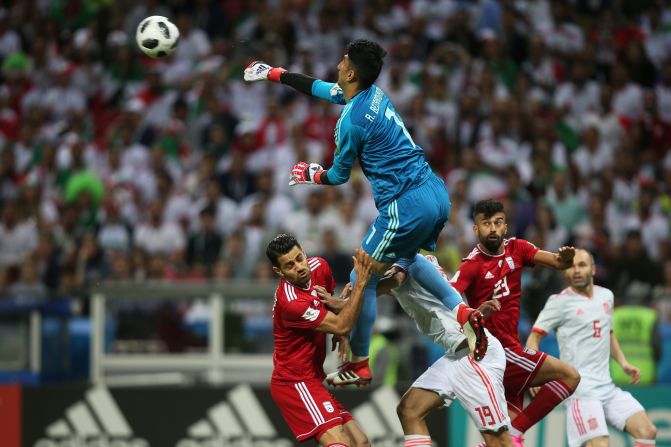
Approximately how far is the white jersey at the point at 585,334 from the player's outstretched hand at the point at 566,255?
50.5 inches

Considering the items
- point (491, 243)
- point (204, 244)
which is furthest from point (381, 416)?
point (491, 243)

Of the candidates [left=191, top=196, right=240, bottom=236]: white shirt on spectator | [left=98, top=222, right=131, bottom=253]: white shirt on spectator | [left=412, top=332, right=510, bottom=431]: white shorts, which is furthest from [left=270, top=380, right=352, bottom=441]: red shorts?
[left=98, top=222, right=131, bottom=253]: white shirt on spectator

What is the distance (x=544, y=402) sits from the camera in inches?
360

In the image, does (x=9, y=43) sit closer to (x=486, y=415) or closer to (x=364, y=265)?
(x=364, y=265)

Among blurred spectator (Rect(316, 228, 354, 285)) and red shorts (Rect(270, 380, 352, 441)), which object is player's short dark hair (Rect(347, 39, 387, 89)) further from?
blurred spectator (Rect(316, 228, 354, 285))

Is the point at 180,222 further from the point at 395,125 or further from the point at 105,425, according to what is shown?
the point at 395,125

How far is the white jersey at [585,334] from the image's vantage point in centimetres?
971

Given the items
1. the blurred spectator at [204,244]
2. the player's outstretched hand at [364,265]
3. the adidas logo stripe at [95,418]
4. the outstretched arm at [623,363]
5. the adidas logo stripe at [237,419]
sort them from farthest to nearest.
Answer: the blurred spectator at [204,244]
the adidas logo stripe at [95,418]
the adidas logo stripe at [237,419]
the outstretched arm at [623,363]
the player's outstretched hand at [364,265]

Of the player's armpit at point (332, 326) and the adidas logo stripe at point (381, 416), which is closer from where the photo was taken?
the player's armpit at point (332, 326)

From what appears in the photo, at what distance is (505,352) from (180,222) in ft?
25.3

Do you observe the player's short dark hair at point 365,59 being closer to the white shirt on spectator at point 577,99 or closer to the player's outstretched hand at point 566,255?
the player's outstretched hand at point 566,255

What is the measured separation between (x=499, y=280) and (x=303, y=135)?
25.7 feet

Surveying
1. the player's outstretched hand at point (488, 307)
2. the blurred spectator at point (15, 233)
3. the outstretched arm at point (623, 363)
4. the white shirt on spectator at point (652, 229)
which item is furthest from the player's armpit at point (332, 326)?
the blurred spectator at point (15, 233)

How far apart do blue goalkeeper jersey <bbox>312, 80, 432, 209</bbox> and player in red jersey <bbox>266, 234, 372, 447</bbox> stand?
27.1 inches
